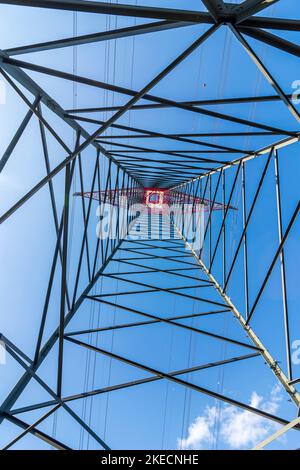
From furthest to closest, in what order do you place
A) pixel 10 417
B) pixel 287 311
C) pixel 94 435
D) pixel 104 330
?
pixel 104 330, pixel 287 311, pixel 94 435, pixel 10 417

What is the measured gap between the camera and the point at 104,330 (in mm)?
5367

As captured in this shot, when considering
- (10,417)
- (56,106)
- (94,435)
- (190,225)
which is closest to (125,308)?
(94,435)

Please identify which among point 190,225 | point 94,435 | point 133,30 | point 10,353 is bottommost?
point 94,435

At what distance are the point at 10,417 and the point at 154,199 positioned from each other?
819 inches

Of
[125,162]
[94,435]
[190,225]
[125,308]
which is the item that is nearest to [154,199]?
[190,225]

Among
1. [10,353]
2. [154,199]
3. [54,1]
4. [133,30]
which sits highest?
[154,199]

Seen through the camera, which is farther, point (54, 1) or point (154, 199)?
point (154, 199)

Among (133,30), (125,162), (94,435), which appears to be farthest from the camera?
(125,162)

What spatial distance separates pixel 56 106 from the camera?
4547mm
